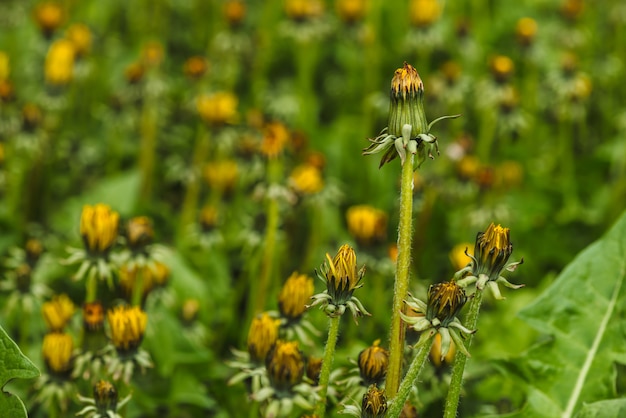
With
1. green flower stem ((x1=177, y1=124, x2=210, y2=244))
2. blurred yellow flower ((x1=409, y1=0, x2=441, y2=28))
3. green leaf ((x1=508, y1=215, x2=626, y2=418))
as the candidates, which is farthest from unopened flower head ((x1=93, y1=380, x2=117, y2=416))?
blurred yellow flower ((x1=409, y1=0, x2=441, y2=28))

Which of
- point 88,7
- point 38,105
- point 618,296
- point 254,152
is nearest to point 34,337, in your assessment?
point 254,152

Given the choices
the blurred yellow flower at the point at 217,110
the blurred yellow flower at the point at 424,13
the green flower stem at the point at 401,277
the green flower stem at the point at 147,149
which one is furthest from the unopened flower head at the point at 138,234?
the blurred yellow flower at the point at 424,13

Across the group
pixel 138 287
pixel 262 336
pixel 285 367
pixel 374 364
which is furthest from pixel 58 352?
pixel 374 364

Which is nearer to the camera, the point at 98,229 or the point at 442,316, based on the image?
the point at 442,316

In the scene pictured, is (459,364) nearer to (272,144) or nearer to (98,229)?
(98,229)

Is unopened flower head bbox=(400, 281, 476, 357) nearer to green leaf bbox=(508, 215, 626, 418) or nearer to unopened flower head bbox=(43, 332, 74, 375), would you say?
green leaf bbox=(508, 215, 626, 418)

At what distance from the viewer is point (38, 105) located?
4707 millimetres

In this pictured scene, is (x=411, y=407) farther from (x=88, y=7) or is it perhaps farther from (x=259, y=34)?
(x=88, y=7)

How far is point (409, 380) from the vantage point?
1.91 meters

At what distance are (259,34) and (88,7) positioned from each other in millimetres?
1481

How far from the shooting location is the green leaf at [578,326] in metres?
2.53

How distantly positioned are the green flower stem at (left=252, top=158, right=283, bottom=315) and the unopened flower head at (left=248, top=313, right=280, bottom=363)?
3.35 feet

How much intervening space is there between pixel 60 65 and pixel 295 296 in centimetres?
235

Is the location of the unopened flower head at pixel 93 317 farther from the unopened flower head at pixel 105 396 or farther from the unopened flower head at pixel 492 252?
the unopened flower head at pixel 492 252
